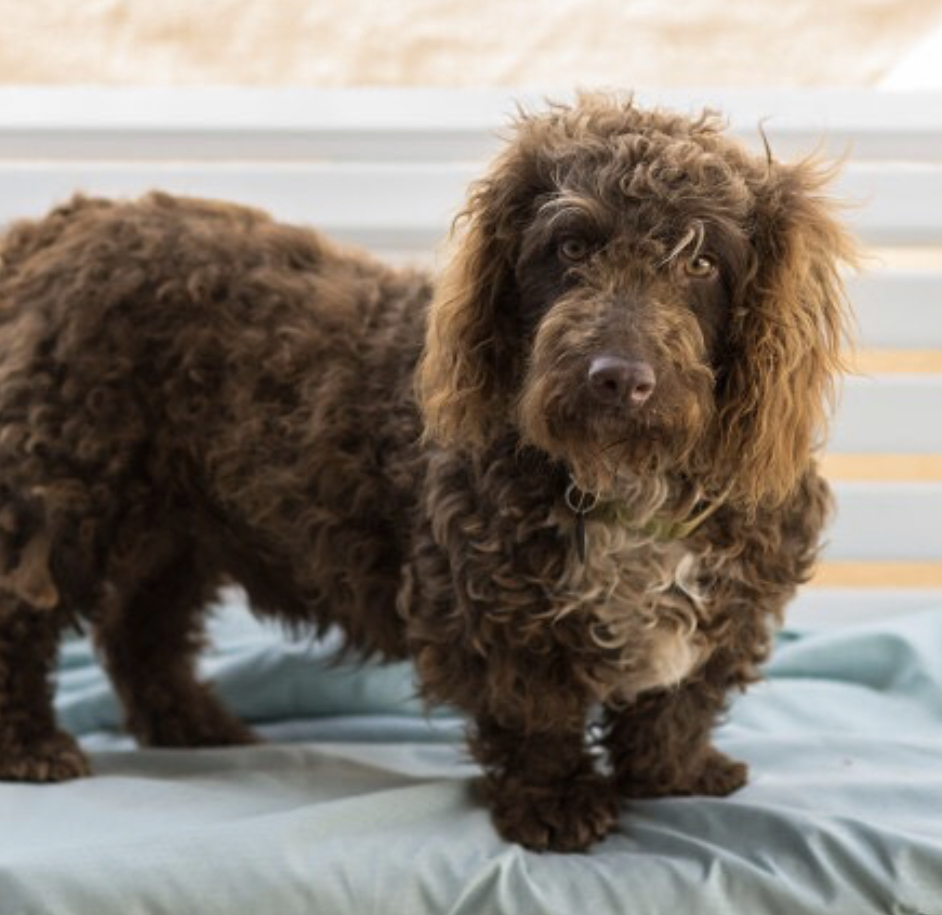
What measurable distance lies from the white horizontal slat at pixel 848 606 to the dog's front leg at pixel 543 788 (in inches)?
40.5

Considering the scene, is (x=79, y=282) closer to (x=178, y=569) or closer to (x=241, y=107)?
(x=178, y=569)

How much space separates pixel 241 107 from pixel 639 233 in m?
1.30

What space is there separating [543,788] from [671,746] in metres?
0.19

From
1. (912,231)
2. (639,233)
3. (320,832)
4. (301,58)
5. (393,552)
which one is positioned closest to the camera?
(639,233)

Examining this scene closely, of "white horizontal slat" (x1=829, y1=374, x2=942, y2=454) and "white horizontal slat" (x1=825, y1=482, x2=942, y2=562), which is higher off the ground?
"white horizontal slat" (x1=829, y1=374, x2=942, y2=454)

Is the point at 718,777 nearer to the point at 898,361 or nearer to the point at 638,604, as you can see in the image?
the point at 638,604

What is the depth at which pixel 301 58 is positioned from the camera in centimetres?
354

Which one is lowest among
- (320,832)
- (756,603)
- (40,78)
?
(320,832)

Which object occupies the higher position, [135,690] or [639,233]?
[639,233]

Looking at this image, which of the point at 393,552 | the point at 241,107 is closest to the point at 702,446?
the point at 393,552

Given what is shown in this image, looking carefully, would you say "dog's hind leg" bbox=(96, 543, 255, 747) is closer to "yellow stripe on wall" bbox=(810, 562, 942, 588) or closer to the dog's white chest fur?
the dog's white chest fur

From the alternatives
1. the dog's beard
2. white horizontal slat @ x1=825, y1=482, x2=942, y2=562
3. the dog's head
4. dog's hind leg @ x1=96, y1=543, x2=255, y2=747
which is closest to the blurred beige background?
white horizontal slat @ x1=825, y1=482, x2=942, y2=562

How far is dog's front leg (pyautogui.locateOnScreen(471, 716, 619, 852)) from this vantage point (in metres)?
2.23

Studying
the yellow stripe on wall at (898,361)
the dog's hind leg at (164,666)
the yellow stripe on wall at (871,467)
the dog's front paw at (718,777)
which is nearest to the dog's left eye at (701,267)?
the dog's front paw at (718,777)
